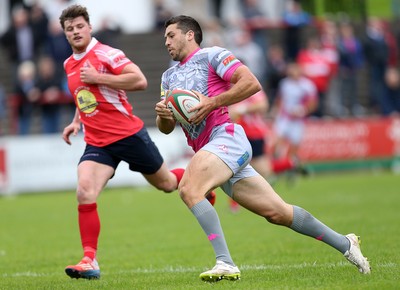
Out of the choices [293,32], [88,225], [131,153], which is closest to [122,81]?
[131,153]

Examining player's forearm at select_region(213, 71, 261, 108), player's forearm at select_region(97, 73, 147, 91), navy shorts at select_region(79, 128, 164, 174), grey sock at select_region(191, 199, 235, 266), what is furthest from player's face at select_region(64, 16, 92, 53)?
grey sock at select_region(191, 199, 235, 266)

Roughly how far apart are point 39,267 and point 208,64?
3313 mm

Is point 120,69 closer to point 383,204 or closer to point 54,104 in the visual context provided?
point 383,204

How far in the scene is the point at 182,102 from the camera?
7996 mm

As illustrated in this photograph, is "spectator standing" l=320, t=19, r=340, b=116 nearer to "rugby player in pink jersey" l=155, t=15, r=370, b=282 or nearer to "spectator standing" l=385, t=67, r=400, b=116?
"spectator standing" l=385, t=67, r=400, b=116

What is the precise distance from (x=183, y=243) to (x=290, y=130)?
1092 centimetres

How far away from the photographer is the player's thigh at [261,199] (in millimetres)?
8094

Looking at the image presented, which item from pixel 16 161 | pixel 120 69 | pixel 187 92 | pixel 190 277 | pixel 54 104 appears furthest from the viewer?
pixel 54 104

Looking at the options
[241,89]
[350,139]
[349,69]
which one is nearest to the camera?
[241,89]

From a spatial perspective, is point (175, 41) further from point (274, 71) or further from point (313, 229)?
point (274, 71)

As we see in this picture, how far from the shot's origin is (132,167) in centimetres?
984

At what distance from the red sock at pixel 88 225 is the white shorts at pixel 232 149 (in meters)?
1.57

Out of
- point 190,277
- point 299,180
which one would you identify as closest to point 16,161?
point 299,180

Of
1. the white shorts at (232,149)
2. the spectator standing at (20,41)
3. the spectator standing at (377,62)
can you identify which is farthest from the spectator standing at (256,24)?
the white shorts at (232,149)
